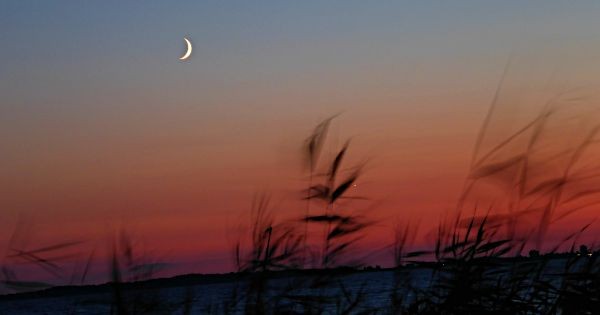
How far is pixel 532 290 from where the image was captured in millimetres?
6926

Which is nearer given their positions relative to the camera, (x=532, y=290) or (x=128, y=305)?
(x=128, y=305)

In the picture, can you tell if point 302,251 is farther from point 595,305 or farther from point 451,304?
point 595,305

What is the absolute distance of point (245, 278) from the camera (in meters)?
6.70

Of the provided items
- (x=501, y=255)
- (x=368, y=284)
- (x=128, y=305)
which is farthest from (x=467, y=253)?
(x=128, y=305)

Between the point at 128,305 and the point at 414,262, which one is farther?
the point at 414,262

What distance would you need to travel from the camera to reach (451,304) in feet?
22.8

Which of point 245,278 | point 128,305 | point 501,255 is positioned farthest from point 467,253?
point 128,305

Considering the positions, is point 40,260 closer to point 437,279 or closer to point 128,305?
point 128,305

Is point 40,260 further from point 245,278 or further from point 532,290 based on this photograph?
point 532,290

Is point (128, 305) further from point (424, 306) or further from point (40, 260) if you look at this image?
point (424, 306)

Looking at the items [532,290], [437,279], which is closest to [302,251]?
[437,279]

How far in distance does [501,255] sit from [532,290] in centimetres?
28

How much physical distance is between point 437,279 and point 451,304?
19cm

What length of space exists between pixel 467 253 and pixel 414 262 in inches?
12.7
